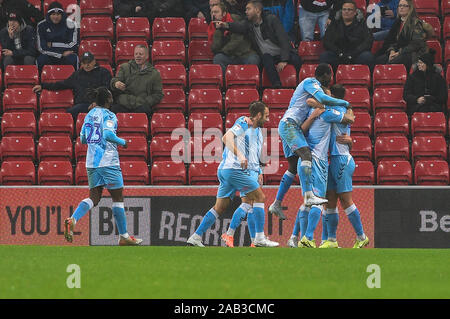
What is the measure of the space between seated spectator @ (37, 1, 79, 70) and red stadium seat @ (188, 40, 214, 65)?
2.08 m

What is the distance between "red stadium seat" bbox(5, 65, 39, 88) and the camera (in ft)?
54.2

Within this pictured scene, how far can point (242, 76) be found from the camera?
16031 millimetres

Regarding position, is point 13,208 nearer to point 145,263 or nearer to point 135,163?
point 135,163

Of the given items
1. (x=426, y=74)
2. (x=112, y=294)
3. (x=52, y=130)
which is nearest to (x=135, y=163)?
(x=52, y=130)

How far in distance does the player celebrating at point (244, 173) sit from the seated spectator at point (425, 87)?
15.4 ft

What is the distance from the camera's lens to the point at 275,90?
614 inches

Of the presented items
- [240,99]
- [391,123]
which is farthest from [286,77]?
[391,123]

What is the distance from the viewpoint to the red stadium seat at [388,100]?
1568 centimetres

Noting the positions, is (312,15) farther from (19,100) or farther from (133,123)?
(19,100)

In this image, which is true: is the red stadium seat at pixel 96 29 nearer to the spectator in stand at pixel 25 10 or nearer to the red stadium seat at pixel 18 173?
the spectator in stand at pixel 25 10

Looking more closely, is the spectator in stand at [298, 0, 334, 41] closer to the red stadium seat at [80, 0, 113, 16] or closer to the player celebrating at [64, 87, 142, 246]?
the red stadium seat at [80, 0, 113, 16]

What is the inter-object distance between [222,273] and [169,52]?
31.7 feet

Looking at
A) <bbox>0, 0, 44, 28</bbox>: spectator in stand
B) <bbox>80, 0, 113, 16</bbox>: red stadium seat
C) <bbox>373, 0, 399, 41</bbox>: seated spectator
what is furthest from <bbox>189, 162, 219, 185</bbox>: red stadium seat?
<bbox>0, 0, 44, 28</bbox>: spectator in stand
